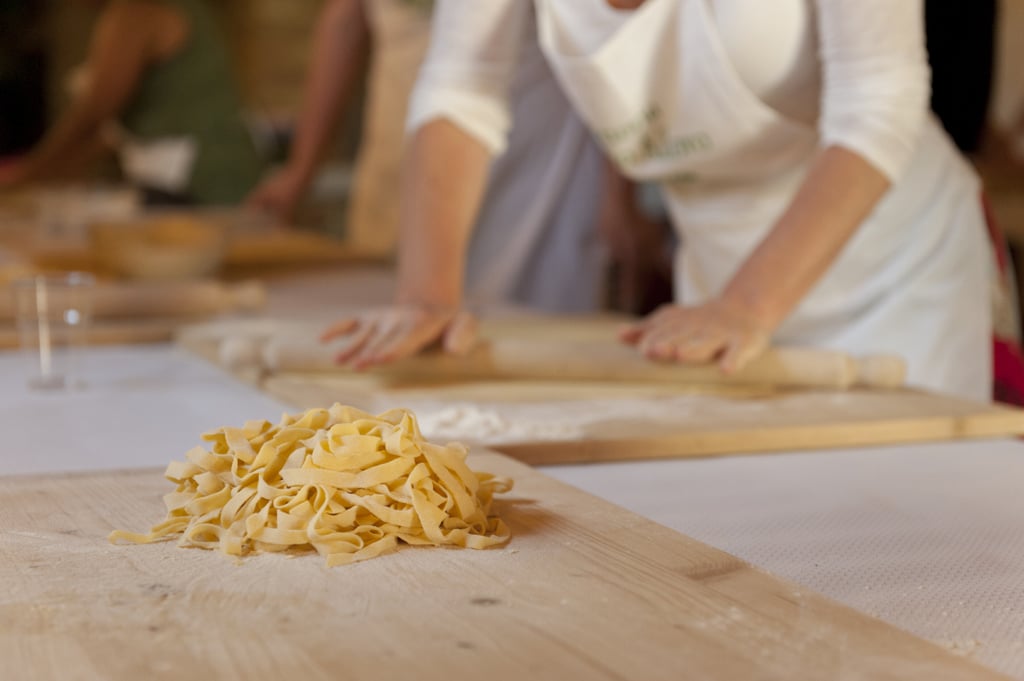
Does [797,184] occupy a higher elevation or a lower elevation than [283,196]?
higher

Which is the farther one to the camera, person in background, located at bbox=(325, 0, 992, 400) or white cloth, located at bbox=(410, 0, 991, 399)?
white cloth, located at bbox=(410, 0, 991, 399)

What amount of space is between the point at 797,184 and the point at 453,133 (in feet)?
1.43

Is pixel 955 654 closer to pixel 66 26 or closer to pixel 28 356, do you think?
Answer: pixel 28 356

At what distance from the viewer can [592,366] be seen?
1.39 metres

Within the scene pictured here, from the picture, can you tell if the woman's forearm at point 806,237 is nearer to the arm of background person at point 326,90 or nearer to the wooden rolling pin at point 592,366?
the wooden rolling pin at point 592,366

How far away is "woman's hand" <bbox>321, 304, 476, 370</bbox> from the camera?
1.41 metres

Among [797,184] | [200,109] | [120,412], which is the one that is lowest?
[120,412]

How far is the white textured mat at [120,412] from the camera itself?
44.3 inches

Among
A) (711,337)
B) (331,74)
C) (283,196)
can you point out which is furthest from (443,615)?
(283,196)

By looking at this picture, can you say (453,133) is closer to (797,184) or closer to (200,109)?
(797,184)

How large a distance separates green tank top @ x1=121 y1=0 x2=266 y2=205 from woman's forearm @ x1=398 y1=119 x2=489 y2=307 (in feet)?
8.17

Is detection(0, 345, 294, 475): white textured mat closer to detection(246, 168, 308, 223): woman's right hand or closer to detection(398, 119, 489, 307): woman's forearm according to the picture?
detection(398, 119, 489, 307): woman's forearm

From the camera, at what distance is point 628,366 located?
1384 millimetres

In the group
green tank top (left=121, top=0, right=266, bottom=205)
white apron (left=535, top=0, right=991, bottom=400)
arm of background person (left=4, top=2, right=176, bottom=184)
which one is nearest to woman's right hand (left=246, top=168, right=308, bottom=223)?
green tank top (left=121, top=0, right=266, bottom=205)
